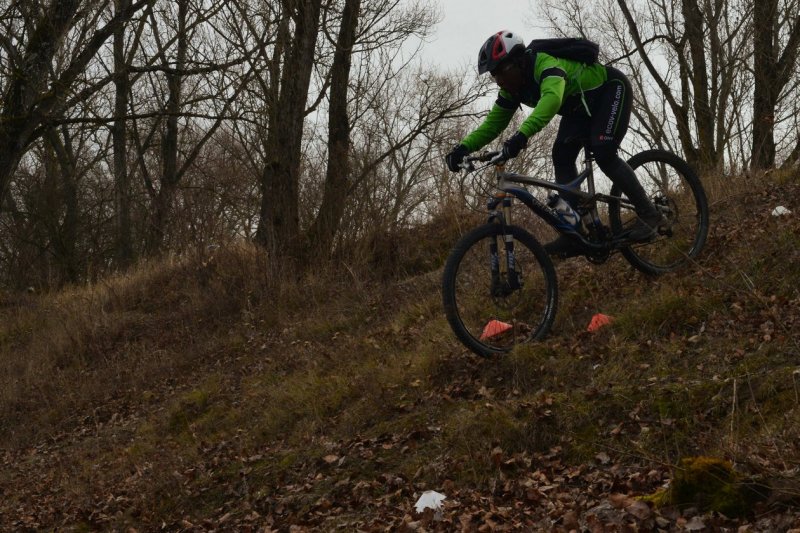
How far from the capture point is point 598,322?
7.18m

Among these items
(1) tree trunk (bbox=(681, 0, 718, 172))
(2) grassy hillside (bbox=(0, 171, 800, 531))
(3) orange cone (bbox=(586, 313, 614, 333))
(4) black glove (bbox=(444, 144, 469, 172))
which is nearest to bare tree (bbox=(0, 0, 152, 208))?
(2) grassy hillside (bbox=(0, 171, 800, 531))

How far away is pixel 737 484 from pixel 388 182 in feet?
34.0

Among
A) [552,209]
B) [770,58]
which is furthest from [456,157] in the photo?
[770,58]

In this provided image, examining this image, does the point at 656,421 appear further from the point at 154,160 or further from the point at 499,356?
the point at 154,160

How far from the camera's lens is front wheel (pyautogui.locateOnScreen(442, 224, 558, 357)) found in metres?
6.53

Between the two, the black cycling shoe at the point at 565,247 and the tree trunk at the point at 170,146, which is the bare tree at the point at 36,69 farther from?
the black cycling shoe at the point at 565,247

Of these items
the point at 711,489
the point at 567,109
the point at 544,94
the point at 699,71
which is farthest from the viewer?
the point at 699,71

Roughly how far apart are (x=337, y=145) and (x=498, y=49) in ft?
23.0

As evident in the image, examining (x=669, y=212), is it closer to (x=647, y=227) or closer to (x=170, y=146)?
(x=647, y=227)

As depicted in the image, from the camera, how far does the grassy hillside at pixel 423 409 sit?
4.84 m

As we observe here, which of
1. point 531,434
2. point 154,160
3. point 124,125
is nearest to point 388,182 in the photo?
point 531,434

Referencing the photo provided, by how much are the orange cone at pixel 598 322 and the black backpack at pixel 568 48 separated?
6.88ft

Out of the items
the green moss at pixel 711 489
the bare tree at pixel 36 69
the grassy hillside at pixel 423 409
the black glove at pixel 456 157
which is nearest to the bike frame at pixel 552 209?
the black glove at pixel 456 157

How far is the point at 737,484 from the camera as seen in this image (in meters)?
3.85
